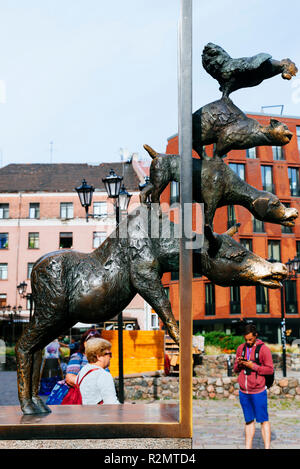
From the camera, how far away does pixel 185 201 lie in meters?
2.36

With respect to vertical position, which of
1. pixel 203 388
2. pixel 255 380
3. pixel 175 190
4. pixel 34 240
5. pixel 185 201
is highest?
pixel 34 240

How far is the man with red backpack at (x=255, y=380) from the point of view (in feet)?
19.2

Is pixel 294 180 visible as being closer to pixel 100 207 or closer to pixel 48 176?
pixel 100 207

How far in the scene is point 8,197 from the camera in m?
29.9

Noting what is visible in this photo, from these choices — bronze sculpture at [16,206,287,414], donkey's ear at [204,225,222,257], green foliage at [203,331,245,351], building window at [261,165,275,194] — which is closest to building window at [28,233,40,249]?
building window at [261,165,275,194]

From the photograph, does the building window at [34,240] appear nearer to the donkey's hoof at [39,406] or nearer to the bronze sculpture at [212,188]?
the donkey's hoof at [39,406]

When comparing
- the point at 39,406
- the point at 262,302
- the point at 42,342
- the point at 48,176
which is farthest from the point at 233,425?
the point at 48,176

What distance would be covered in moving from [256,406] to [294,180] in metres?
28.3

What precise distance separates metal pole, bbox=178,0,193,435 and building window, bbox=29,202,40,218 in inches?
Result: 1122

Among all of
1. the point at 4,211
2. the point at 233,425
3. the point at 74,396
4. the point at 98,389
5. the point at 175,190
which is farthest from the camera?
the point at 4,211

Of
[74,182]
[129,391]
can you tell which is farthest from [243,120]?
[74,182]

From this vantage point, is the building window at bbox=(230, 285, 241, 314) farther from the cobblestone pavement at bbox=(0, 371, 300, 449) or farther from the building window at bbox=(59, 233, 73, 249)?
the cobblestone pavement at bbox=(0, 371, 300, 449)

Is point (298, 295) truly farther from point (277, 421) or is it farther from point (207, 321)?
point (277, 421)

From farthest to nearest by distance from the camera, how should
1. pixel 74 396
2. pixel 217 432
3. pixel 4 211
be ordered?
pixel 4 211, pixel 217 432, pixel 74 396
